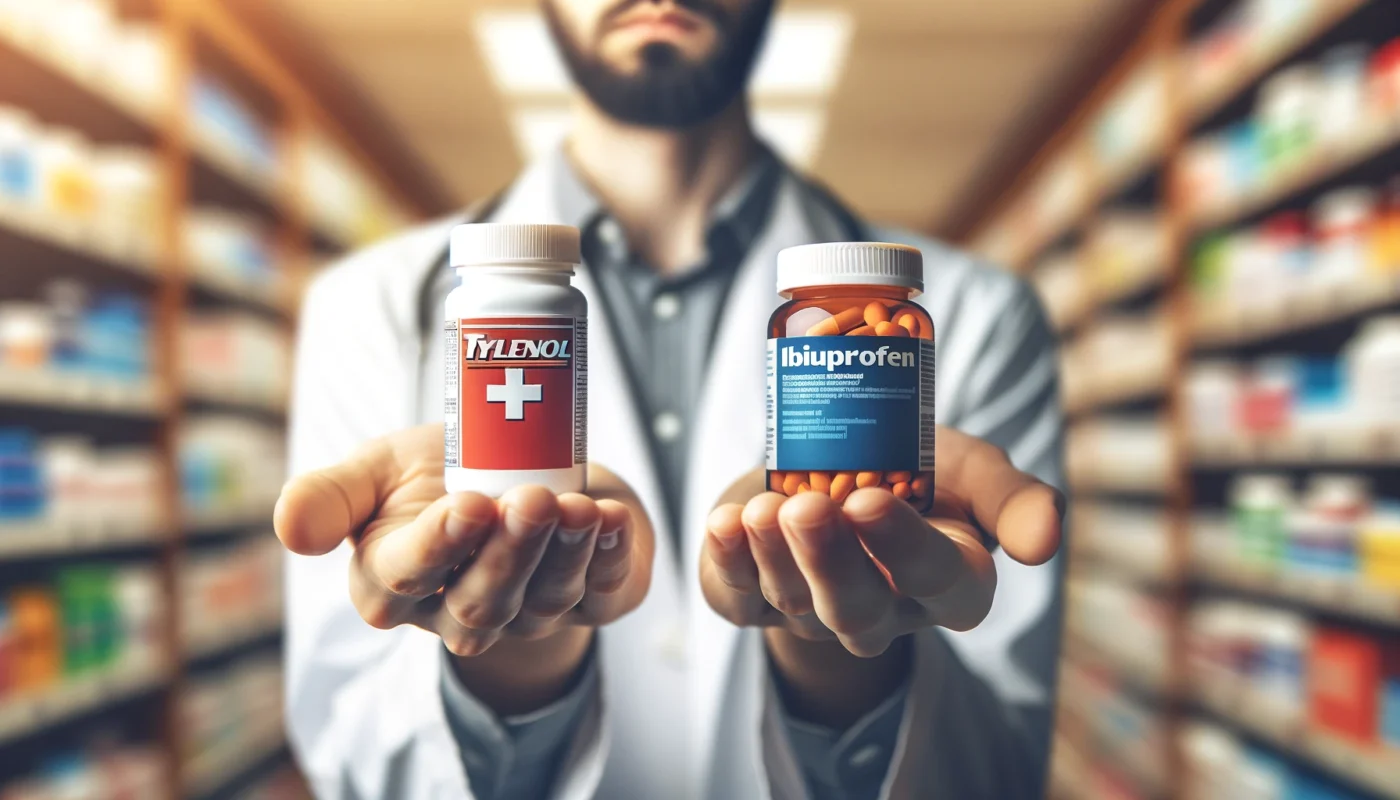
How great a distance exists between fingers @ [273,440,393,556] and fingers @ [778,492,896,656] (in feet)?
1.04

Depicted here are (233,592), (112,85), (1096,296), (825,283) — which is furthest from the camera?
(1096,296)

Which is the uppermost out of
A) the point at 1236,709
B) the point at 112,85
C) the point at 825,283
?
the point at 112,85

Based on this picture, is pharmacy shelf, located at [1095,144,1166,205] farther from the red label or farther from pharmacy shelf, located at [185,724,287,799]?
pharmacy shelf, located at [185,724,287,799]

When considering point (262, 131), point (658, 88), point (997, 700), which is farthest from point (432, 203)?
point (997, 700)

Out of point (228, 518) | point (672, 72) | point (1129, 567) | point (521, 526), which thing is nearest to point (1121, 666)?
point (1129, 567)

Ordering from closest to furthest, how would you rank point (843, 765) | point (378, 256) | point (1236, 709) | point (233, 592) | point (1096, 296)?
point (843, 765) → point (378, 256) → point (1236, 709) → point (233, 592) → point (1096, 296)

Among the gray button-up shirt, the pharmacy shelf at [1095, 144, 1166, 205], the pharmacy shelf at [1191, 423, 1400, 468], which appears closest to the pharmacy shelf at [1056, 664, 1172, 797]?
the pharmacy shelf at [1191, 423, 1400, 468]

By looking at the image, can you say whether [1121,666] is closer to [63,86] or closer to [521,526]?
[521,526]

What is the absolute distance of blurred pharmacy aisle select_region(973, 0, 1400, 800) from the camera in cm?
217

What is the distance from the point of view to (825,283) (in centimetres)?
87

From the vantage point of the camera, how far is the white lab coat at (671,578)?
1233 millimetres

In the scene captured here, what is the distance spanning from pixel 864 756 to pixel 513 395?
0.51 meters

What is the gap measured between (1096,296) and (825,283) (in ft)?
9.98

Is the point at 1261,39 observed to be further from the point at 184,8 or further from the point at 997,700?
the point at 184,8
